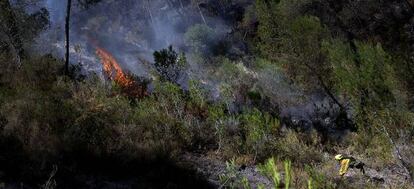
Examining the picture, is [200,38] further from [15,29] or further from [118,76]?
[15,29]

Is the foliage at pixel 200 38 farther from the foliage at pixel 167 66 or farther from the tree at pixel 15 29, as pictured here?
the tree at pixel 15 29

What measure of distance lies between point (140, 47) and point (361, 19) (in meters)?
17.9

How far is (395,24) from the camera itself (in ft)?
112

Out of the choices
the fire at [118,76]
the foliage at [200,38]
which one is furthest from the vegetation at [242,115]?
the foliage at [200,38]

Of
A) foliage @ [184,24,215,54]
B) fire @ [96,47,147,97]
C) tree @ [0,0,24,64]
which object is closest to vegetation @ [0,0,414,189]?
tree @ [0,0,24,64]

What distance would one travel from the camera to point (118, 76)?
94.0 ft

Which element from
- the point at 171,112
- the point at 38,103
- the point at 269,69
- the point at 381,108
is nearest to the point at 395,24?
the point at 269,69

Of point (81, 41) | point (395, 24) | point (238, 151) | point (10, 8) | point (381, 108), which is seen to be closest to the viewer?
point (238, 151)

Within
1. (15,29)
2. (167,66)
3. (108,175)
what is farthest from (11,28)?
(108,175)

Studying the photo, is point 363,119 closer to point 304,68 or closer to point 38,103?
point 304,68

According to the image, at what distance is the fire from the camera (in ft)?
74.8

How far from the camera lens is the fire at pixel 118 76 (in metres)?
22.8

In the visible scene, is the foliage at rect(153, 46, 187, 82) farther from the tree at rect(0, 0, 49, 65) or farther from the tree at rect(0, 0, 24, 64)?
the tree at rect(0, 0, 24, 64)

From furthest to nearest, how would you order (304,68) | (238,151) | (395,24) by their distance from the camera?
1. (395,24)
2. (304,68)
3. (238,151)
